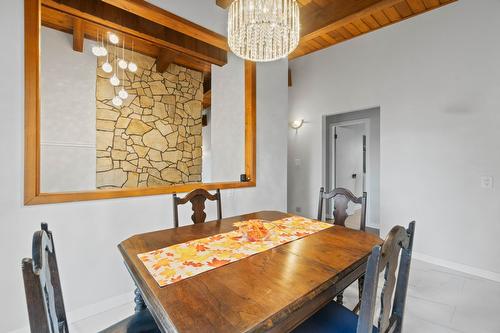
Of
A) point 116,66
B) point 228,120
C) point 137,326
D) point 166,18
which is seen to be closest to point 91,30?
point 116,66

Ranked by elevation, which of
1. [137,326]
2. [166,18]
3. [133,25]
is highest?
[133,25]

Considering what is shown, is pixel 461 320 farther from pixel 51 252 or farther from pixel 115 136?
pixel 115 136

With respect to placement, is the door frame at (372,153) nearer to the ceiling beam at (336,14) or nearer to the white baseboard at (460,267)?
the white baseboard at (460,267)

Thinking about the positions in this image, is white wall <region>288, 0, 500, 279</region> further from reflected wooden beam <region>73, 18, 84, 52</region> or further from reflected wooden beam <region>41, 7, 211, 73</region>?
reflected wooden beam <region>73, 18, 84, 52</region>

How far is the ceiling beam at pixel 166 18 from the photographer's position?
2111mm

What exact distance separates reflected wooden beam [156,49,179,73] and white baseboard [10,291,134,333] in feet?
11.4

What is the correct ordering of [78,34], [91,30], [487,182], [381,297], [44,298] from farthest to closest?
1. [91,30]
2. [78,34]
3. [487,182]
4. [381,297]
5. [44,298]

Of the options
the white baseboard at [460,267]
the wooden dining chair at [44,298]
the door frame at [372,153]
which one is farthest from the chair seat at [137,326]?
the door frame at [372,153]

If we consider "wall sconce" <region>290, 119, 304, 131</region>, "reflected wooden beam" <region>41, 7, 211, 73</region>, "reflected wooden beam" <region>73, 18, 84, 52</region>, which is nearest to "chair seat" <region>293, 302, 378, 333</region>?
"reflected wooden beam" <region>41, 7, 211, 73</region>

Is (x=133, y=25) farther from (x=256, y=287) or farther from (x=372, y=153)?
(x=372, y=153)

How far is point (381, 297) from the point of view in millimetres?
796

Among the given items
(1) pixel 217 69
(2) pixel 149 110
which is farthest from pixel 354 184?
(2) pixel 149 110

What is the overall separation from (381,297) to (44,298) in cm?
97

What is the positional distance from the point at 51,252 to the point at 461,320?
2.70 metres
